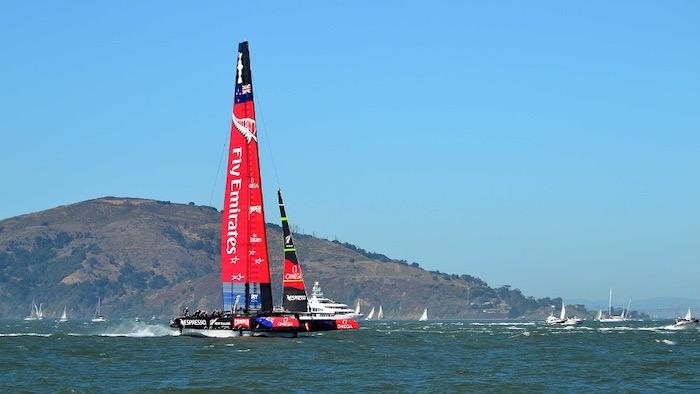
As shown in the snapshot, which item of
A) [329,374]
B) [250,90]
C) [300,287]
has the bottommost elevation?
[329,374]

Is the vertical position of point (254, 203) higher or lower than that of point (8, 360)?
higher

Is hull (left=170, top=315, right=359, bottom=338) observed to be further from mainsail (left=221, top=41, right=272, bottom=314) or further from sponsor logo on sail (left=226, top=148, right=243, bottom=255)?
sponsor logo on sail (left=226, top=148, right=243, bottom=255)

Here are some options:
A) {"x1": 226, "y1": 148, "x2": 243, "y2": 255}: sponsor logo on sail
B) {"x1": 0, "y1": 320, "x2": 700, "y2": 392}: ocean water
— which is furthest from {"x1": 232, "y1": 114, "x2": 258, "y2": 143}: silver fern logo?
{"x1": 0, "y1": 320, "x2": 700, "y2": 392}: ocean water

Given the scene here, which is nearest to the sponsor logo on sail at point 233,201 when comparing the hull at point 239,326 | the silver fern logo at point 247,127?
the silver fern logo at point 247,127

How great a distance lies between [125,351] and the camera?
77.9 metres

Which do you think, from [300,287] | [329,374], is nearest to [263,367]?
[329,374]

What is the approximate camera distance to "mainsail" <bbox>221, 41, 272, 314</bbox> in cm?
8394

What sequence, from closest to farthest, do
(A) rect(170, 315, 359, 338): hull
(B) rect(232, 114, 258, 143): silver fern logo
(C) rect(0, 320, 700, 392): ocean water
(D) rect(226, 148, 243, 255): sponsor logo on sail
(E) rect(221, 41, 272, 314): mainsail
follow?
(C) rect(0, 320, 700, 392): ocean water
(A) rect(170, 315, 359, 338): hull
(B) rect(232, 114, 258, 143): silver fern logo
(E) rect(221, 41, 272, 314): mainsail
(D) rect(226, 148, 243, 255): sponsor logo on sail

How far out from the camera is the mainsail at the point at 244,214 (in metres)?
83.9

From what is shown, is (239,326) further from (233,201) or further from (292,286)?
(292,286)

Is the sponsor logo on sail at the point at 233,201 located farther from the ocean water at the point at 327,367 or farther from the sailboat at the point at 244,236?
the ocean water at the point at 327,367

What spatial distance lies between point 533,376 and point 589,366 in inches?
351

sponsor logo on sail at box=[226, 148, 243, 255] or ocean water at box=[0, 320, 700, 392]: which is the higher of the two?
sponsor logo on sail at box=[226, 148, 243, 255]

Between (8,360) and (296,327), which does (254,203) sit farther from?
(8,360)
